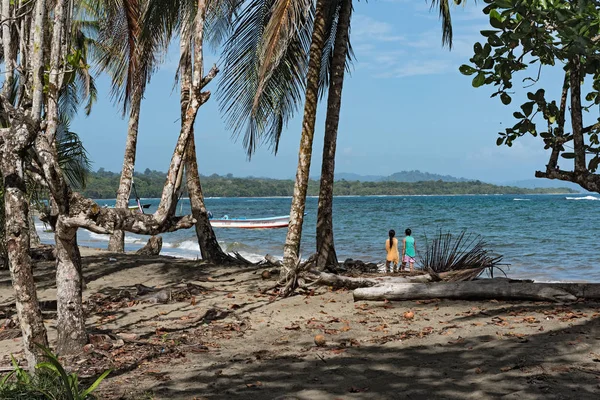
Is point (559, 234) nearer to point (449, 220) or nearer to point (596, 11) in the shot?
point (449, 220)

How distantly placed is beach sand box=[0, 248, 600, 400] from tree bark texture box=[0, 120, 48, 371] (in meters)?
0.74

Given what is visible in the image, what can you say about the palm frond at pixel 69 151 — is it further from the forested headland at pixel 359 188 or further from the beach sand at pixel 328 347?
the forested headland at pixel 359 188

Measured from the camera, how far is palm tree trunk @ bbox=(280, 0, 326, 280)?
9.78 meters

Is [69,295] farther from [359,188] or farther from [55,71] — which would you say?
[359,188]

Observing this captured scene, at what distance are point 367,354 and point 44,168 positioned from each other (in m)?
3.42

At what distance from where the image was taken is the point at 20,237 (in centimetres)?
525

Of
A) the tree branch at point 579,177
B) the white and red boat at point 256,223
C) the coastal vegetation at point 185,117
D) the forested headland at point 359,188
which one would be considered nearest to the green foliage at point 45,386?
the coastal vegetation at point 185,117

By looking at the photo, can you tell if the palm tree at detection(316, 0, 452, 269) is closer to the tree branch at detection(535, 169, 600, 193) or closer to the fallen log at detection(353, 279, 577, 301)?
the fallen log at detection(353, 279, 577, 301)

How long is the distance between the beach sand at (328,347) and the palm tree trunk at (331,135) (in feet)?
5.23

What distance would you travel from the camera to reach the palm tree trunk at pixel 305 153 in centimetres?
978

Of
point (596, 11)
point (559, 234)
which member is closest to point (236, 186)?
point (559, 234)

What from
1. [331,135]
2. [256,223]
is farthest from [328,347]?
[256,223]

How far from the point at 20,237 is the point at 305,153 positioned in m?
5.25

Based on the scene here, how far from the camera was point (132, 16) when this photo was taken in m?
13.3
